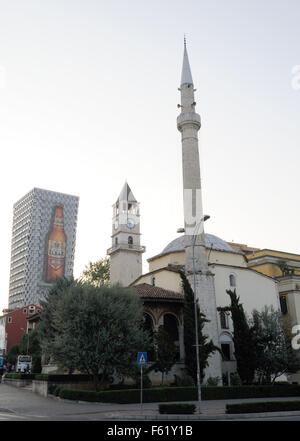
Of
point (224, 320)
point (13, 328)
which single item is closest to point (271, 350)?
point (224, 320)

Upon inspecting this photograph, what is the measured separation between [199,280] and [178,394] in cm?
991

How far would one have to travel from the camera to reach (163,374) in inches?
1141

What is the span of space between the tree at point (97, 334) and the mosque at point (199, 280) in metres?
4.76

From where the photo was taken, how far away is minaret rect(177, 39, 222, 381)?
30.9 meters

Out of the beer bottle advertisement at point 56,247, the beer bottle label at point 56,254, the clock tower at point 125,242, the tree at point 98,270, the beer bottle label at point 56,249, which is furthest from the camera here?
the beer bottle label at point 56,249

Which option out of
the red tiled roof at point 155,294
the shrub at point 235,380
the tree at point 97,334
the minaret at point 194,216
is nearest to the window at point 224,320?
the minaret at point 194,216

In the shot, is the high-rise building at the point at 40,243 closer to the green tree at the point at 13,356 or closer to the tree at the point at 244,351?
the green tree at the point at 13,356

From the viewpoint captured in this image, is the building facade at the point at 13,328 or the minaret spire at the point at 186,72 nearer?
the minaret spire at the point at 186,72

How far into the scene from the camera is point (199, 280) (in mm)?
31469

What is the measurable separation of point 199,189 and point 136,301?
12518 millimetres

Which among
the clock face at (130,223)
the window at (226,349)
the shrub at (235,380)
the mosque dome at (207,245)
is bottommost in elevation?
the shrub at (235,380)

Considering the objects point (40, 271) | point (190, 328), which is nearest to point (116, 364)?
point (190, 328)

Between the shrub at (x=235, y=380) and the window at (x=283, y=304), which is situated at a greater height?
the window at (x=283, y=304)

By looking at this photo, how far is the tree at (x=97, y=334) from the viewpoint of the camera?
2217 centimetres
